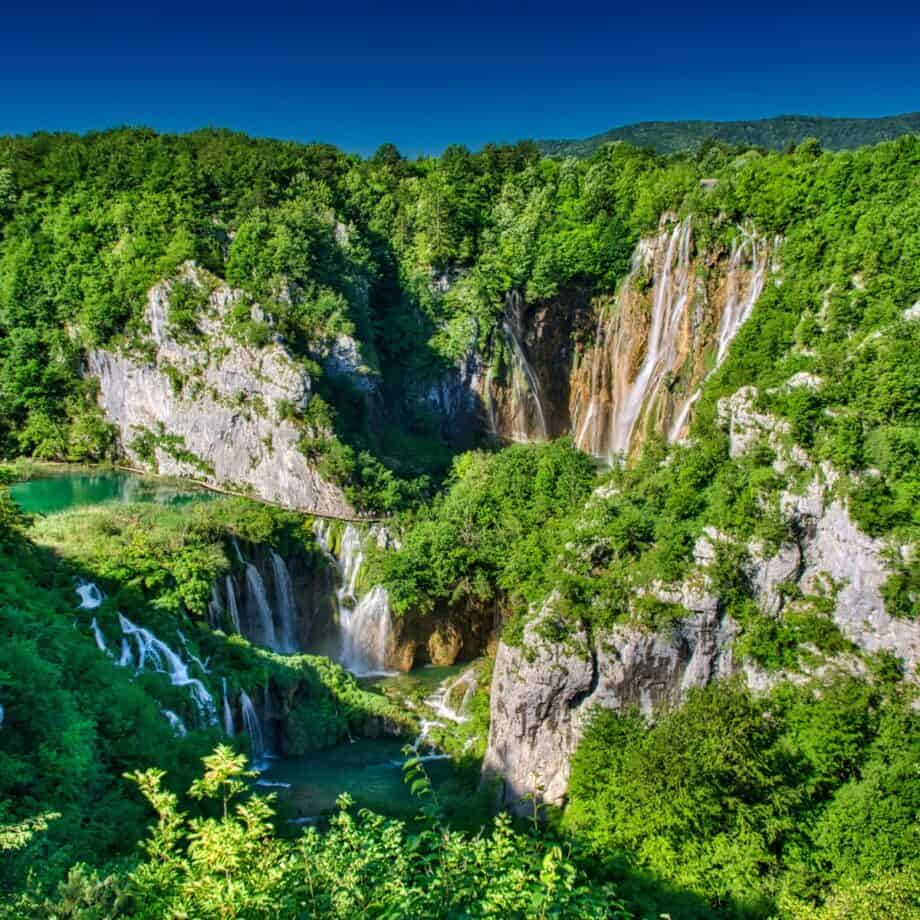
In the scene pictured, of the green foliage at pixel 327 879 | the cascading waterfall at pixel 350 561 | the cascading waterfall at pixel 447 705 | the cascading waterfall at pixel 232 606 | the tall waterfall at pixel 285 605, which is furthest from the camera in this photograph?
the cascading waterfall at pixel 350 561

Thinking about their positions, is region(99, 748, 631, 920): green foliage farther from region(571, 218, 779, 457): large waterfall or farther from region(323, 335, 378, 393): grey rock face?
region(323, 335, 378, 393): grey rock face

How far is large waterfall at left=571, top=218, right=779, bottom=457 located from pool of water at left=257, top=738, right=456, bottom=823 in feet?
55.4

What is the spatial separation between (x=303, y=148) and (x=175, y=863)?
180 ft

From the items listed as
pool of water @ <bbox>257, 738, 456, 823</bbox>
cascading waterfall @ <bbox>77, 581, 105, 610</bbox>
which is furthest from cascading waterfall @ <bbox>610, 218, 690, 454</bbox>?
cascading waterfall @ <bbox>77, 581, 105, 610</bbox>

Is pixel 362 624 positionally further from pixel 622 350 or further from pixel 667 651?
pixel 622 350

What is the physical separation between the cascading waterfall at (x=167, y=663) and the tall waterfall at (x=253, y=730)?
162 centimetres

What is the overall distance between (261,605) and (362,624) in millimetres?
4238

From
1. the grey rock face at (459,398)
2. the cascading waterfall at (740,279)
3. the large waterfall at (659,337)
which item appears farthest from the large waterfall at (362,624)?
the cascading waterfall at (740,279)

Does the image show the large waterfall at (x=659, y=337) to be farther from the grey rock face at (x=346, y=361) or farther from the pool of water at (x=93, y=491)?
the pool of water at (x=93, y=491)

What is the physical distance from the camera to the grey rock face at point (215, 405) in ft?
127

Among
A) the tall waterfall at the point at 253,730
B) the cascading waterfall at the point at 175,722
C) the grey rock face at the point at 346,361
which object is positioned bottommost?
the tall waterfall at the point at 253,730

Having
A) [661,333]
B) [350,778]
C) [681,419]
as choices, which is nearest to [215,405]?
[681,419]

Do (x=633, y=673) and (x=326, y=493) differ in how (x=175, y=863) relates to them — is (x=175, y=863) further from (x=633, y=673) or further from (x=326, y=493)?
(x=326, y=493)

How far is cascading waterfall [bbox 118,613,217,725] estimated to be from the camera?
21.0m
